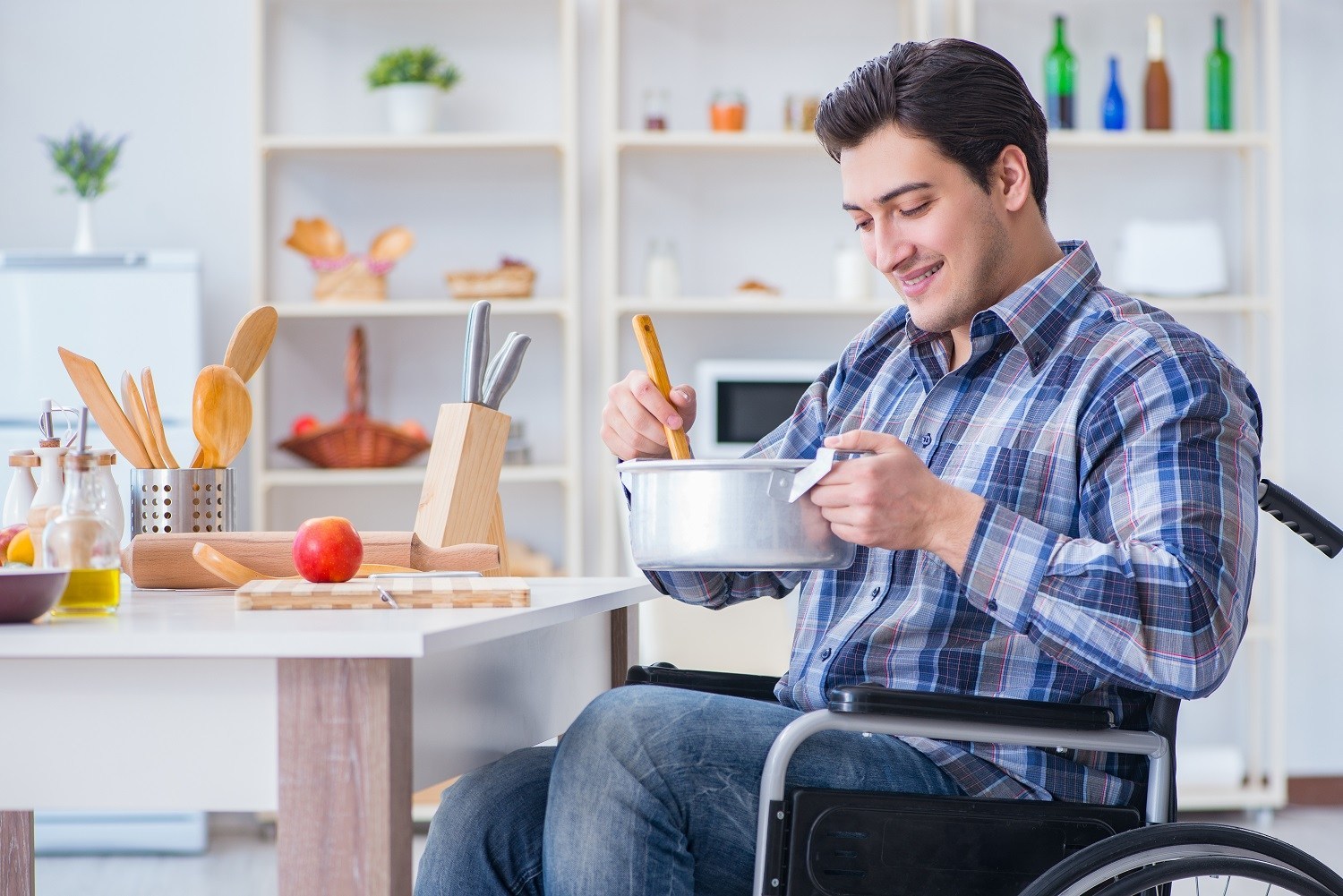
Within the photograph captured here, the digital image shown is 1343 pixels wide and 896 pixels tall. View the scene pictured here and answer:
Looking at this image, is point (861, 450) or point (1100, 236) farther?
point (1100, 236)

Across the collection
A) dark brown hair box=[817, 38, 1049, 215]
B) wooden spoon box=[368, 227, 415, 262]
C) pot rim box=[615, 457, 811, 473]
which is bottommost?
pot rim box=[615, 457, 811, 473]

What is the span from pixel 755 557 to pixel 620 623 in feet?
1.75

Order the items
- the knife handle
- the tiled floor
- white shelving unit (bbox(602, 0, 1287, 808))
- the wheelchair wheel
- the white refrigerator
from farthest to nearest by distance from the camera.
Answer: white shelving unit (bbox(602, 0, 1287, 808)) → the white refrigerator → the tiled floor → the knife handle → the wheelchair wheel

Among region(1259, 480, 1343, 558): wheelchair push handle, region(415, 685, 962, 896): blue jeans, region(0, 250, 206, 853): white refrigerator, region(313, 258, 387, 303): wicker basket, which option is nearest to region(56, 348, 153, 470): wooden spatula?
region(415, 685, 962, 896): blue jeans

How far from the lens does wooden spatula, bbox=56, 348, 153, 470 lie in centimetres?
143

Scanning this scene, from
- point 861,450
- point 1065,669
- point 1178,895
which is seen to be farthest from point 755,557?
point 1178,895

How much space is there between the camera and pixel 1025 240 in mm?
1454

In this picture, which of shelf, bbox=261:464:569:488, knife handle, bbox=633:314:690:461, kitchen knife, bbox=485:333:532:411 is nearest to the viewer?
knife handle, bbox=633:314:690:461

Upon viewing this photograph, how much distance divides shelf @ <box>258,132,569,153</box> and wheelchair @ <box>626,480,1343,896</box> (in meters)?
2.77

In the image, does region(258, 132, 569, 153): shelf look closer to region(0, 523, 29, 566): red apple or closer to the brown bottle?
the brown bottle

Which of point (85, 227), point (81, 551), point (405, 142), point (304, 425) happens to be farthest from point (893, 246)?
point (85, 227)

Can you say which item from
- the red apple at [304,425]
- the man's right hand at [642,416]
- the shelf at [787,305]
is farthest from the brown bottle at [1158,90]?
the man's right hand at [642,416]

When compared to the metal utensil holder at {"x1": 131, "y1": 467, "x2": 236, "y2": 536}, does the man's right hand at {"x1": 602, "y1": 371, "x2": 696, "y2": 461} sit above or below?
above

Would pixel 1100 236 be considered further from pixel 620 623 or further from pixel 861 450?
pixel 861 450
